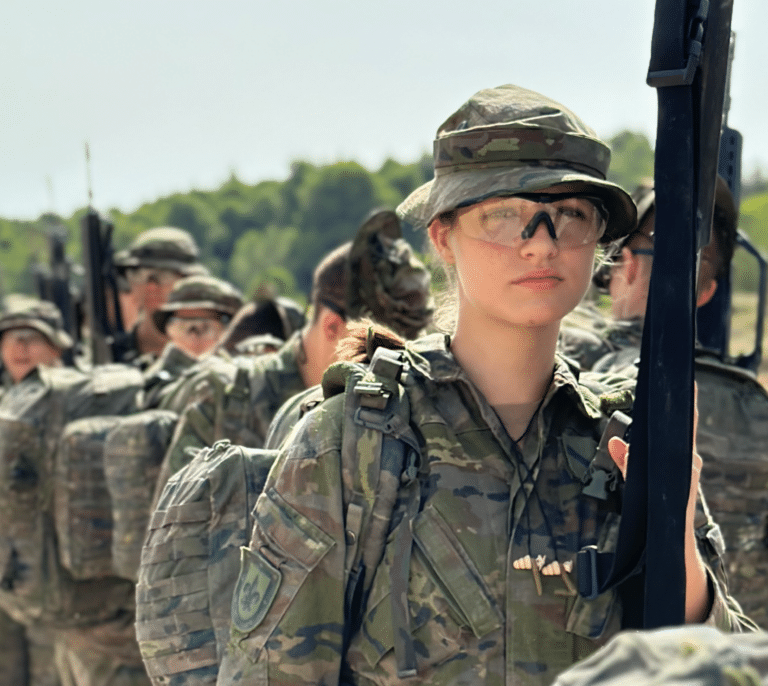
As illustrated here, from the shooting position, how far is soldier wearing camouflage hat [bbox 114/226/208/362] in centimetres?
968

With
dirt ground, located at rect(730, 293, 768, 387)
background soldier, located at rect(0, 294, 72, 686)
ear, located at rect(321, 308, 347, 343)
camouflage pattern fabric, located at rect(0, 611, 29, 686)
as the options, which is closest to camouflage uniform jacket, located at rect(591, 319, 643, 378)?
ear, located at rect(321, 308, 347, 343)

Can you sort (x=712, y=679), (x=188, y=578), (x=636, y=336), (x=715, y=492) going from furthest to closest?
(x=636, y=336)
(x=715, y=492)
(x=188, y=578)
(x=712, y=679)

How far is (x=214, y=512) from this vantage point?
3162 millimetres

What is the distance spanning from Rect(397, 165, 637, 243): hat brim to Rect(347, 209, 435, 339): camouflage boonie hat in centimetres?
252

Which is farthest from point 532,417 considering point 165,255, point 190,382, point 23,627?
point 165,255

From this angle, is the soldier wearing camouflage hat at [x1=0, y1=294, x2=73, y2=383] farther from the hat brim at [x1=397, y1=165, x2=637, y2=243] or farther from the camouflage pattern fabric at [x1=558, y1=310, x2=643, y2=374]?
the hat brim at [x1=397, y1=165, x2=637, y2=243]

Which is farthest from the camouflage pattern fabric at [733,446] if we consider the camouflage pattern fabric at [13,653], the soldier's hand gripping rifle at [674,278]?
the camouflage pattern fabric at [13,653]

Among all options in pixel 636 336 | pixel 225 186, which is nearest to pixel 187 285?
pixel 636 336

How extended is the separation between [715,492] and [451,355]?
1.82 metres

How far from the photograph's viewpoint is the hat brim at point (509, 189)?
245 cm

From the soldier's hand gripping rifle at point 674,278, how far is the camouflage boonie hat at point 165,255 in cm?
807

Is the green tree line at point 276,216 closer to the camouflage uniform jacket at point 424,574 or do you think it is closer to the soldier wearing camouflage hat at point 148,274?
the soldier wearing camouflage hat at point 148,274

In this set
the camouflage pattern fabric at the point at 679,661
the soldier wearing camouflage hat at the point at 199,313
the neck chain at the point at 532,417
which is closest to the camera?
the camouflage pattern fabric at the point at 679,661

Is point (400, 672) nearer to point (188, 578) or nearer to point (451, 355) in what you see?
point (451, 355)
